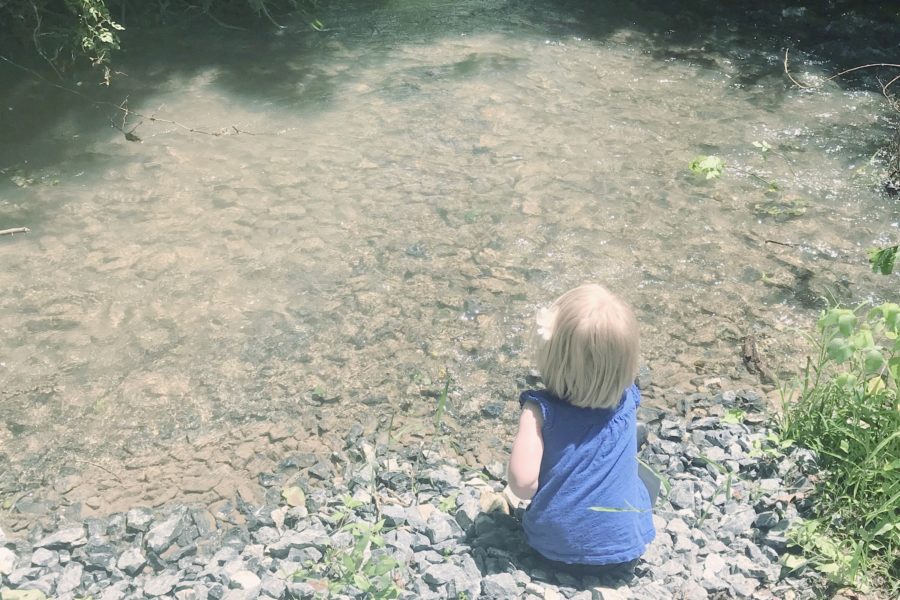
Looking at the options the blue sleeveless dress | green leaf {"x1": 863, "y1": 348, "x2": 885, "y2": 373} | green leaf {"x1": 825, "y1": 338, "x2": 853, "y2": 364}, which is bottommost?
the blue sleeveless dress

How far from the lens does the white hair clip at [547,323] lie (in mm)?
2326

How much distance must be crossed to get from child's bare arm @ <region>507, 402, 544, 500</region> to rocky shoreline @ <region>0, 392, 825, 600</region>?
0.25m

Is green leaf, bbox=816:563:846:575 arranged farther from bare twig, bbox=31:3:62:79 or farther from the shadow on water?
bare twig, bbox=31:3:62:79

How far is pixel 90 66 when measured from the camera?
586 cm

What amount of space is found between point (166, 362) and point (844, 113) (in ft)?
14.3

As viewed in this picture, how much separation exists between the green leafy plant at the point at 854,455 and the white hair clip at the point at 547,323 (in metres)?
0.77

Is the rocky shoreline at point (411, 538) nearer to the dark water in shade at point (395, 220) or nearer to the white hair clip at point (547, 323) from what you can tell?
the dark water in shade at point (395, 220)

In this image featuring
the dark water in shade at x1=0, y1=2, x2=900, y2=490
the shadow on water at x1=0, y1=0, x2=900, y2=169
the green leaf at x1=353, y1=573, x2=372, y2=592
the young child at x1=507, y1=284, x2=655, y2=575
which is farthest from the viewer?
the shadow on water at x1=0, y1=0, x2=900, y2=169

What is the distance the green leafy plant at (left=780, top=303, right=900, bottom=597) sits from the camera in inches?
91.3

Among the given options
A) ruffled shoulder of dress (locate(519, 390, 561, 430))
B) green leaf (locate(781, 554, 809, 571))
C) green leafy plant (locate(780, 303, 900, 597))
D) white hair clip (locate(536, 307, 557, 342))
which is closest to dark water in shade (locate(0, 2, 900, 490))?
green leafy plant (locate(780, 303, 900, 597))

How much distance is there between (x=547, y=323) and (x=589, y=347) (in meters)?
0.16

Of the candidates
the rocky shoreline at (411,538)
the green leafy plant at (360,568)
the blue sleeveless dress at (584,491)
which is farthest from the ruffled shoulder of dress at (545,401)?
the green leafy plant at (360,568)

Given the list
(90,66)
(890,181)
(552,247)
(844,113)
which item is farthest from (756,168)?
(90,66)

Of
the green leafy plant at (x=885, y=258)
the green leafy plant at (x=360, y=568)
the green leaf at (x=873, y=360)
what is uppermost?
the green leafy plant at (x=885, y=258)
